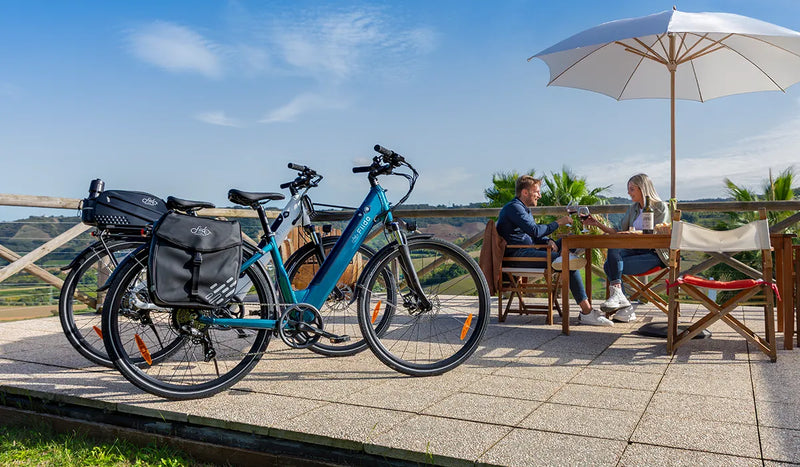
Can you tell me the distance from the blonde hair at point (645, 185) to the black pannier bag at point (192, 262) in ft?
10.1

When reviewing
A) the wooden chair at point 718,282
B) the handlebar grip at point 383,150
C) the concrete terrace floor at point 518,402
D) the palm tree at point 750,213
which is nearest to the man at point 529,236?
the concrete terrace floor at point 518,402

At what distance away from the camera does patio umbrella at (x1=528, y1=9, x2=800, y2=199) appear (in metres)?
4.35

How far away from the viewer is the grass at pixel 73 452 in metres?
2.38

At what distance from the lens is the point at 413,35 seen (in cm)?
799

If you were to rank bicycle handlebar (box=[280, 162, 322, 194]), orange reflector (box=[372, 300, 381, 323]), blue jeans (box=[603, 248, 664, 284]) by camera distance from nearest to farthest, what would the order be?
orange reflector (box=[372, 300, 381, 323]) → bicycle handlebar (box=[280, 162, 322, 194]) → blue jeans (box=[603, 248, 664, 284])

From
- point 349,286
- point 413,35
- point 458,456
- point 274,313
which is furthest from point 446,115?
point 458,456

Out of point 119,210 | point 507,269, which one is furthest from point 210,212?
point 507,269

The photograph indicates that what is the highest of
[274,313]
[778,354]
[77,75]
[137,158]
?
[77,75]

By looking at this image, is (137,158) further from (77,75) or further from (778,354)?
(77,75)

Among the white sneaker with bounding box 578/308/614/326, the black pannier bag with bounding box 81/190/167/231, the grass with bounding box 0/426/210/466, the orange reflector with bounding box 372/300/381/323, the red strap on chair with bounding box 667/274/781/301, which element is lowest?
the grass with bounding box 0/426/210/466

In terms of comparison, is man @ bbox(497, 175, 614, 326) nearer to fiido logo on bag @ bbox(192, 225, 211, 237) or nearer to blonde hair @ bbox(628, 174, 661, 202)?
blonde hair @ bbox(628, 174, 661, 202)

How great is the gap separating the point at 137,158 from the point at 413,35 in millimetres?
4634

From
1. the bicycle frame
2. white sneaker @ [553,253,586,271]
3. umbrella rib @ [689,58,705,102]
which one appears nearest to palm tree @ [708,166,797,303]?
umbrella rib @ [689,58,705,102]

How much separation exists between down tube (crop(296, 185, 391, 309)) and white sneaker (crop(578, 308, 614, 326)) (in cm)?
210
